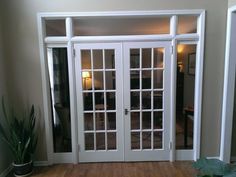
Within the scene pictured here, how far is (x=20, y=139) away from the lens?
277 centimetres

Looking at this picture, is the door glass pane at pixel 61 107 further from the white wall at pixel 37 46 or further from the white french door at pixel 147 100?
the white french door at pixel 147 100

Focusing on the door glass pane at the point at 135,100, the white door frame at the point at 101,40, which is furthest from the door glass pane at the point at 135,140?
the white door frame at the point at 101,40

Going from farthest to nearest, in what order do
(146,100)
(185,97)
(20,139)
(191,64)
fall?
(191,64) < (185,97) < (146,100) < (20,139)

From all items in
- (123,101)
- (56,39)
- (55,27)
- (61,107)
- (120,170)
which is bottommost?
(120,170)

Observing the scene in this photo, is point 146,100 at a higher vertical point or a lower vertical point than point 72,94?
lower

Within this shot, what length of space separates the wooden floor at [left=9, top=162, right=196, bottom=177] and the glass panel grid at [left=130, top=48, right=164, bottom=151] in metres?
0.30

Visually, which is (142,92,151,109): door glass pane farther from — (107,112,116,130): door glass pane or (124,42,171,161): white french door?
(107,112,116,130): door glass pane

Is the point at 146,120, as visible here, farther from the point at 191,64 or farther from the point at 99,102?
the point at 191,64

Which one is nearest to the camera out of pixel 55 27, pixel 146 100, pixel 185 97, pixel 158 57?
pixel 158 57

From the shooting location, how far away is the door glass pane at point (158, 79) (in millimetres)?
3035

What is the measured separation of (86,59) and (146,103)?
119 centimetres

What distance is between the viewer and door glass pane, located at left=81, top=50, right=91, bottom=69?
299 centimetres

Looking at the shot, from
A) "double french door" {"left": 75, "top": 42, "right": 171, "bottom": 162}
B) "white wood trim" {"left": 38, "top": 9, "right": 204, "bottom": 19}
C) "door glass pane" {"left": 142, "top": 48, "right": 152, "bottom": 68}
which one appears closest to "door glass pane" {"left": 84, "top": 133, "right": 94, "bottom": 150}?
"double french door" {"left": 75, "top": 42, "right": 171, "bottom": 162}

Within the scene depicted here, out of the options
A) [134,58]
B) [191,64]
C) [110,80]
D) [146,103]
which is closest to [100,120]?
[110,80]
